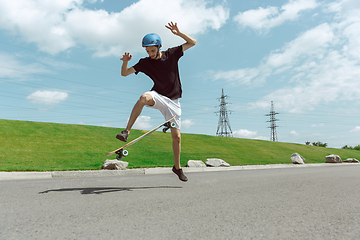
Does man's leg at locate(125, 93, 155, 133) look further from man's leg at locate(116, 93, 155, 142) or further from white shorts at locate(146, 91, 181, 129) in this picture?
white shorts at locate(146, 91, 181, 129)

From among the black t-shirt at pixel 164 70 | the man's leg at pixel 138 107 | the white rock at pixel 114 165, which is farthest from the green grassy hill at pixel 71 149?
the black t-shirt at pixel 164 70

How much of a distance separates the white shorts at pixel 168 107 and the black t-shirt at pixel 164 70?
0.12m

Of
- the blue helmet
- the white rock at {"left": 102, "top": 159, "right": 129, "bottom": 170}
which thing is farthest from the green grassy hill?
the blue helmet

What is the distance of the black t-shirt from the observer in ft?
16.0

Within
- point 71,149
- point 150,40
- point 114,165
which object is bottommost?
point 114,165

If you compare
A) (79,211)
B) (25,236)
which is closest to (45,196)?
(79,211)

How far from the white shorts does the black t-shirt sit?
12 cm

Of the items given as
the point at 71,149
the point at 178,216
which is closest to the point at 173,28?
the point at 178,216

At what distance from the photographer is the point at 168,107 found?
4.88 m

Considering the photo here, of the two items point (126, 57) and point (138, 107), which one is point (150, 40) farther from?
point (138, 107)

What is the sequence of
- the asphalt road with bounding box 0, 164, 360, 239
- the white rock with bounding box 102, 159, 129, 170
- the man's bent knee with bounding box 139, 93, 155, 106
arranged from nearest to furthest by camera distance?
1. the asphalt road with bounding box 0, 164, 360, 239
2. the man's bent knee with bounding box 139, 93, 155, 106
3. the white rock with bounding box 102, 159, 129, 170

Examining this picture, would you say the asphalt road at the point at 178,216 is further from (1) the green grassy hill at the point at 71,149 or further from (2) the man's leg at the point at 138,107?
(1) the green grassy hill at the point at 71,149

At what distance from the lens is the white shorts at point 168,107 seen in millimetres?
4753

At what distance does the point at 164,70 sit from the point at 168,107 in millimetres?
693
